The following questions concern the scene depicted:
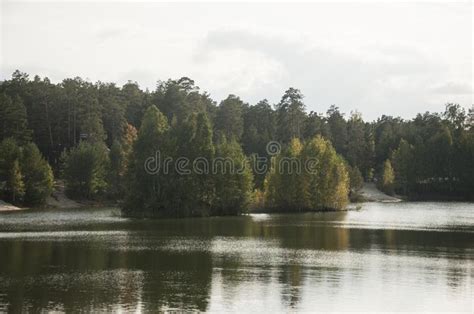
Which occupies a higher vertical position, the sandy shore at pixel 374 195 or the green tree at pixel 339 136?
the green tree at pixel 339 136

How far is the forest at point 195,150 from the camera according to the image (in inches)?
3952

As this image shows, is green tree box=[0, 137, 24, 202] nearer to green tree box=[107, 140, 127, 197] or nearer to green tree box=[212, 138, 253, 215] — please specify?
green tree box=[107, 140, 127, 197]

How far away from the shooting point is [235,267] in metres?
47.8

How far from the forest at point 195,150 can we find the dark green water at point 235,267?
18.7 m

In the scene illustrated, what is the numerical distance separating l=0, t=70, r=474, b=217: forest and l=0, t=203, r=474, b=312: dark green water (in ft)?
61.5

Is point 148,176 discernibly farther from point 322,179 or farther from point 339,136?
point 339,136

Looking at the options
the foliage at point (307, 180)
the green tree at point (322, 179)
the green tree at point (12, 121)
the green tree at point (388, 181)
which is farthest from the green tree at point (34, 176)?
the green tree at point (388, 181)

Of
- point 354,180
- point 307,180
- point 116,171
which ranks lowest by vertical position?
point 307,180

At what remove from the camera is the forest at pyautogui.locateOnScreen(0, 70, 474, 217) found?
329ft

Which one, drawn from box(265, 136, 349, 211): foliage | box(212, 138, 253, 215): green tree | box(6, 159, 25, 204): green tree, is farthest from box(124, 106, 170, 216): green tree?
box(6, 159, 25, 204): green tree

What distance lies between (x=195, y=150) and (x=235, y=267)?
5484cm

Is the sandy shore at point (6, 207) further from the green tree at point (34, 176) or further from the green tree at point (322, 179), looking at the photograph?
the green tree at point (322, 179)

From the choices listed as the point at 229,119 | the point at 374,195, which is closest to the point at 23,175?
the point at 229,119

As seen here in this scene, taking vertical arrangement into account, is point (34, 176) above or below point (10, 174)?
below
